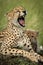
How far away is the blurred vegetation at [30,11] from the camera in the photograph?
729 cm

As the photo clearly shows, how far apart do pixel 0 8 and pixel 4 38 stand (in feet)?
7.20

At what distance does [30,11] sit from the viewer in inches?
303

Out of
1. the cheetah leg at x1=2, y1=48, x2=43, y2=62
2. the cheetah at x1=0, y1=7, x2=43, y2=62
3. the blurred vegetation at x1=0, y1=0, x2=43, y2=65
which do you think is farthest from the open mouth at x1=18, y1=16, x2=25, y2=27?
the blurred vegetation at x1=0, y1=0, x2=43, y2=65

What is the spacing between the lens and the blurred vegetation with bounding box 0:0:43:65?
287 inches

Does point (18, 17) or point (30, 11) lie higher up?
point (18, 17)

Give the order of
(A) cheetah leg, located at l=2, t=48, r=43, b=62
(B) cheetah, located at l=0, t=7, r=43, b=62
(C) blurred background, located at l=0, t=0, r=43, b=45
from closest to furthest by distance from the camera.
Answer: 1. (A) cheetah leg, located at l=2, t=48, r=43, b=62
2. (B) cheetah, located at l=0, t=7, r=43, b=62
3. (C) blurred background, located at l=0, t=0, r=43, b=45

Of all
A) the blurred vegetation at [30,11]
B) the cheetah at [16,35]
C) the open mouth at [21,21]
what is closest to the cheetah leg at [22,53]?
the cheetah at [16,35]

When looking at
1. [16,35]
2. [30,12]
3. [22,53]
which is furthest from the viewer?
[30,12]

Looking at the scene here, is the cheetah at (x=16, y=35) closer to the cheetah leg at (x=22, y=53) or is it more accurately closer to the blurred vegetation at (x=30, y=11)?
the cheetah leg at (x=22, y=53)

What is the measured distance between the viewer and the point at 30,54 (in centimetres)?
545

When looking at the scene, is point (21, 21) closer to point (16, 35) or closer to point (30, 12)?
point (16, 35)

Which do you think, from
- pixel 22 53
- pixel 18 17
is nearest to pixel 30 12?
pixel 18 17

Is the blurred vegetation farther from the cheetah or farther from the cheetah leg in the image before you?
the cheetah leg

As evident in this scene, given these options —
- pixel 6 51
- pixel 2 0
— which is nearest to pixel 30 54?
pixel 6 51
